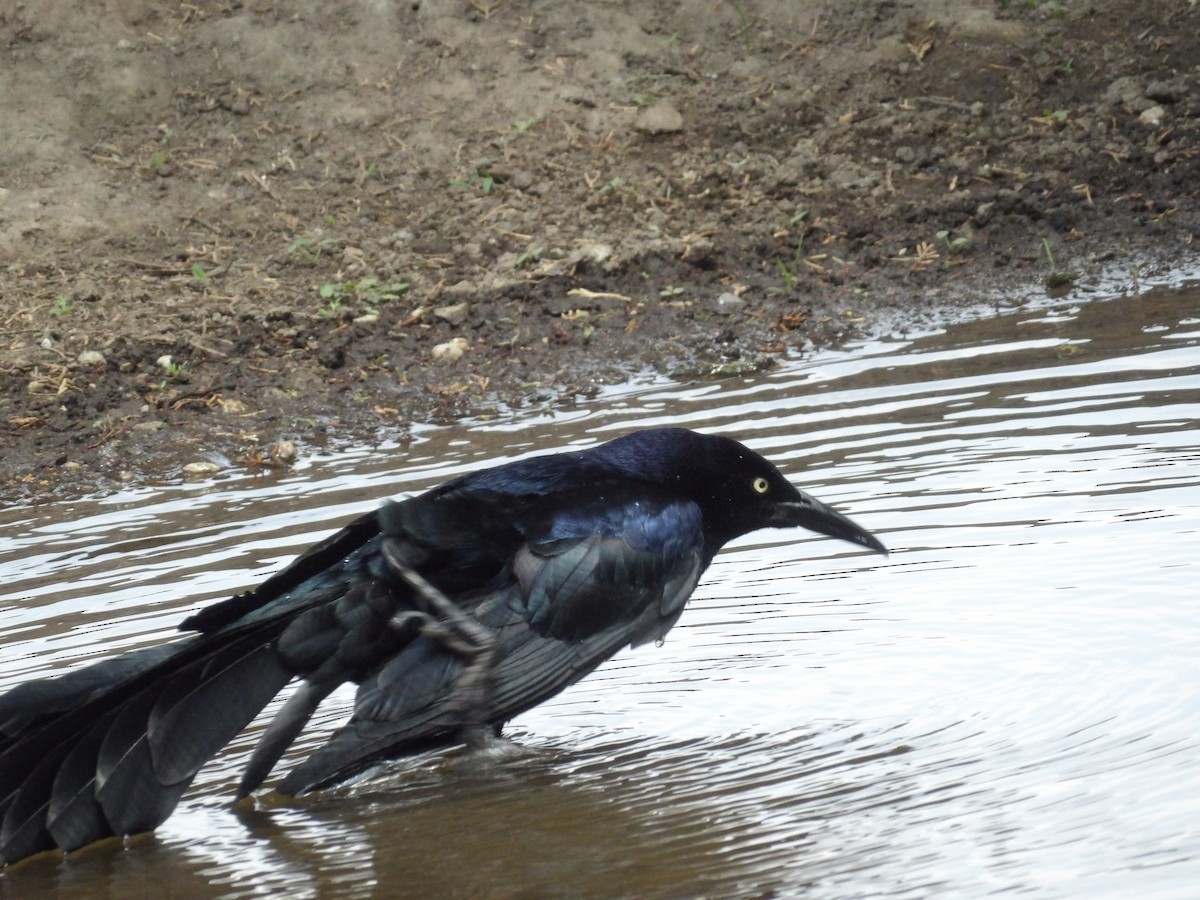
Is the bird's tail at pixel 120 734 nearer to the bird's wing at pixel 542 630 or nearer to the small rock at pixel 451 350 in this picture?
the bird's wing at pixel 542 630

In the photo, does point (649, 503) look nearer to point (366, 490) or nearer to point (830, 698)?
point (830, 698)

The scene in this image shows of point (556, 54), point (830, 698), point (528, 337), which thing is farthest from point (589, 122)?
point (830, 698)

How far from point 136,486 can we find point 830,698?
14.3 feet

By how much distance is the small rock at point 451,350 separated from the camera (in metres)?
8.96

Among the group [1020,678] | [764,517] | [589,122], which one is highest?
[589,122]

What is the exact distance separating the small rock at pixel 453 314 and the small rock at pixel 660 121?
96.2 inches

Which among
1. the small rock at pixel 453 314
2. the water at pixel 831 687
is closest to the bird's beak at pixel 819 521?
the water at pixel 831 687

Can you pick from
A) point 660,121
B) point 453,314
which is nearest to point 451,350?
point 453,314

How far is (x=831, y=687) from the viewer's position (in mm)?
4598

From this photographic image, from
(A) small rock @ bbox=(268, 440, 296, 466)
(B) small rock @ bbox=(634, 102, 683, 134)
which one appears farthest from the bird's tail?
(B) small rock @ bbox=(634, 102, 683, 134)

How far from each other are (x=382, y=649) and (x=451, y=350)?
483 cm

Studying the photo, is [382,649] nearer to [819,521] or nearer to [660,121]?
[819,521]

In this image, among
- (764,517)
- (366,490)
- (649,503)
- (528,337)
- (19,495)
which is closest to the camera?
(649,503)

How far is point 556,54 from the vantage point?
11.9 meters
